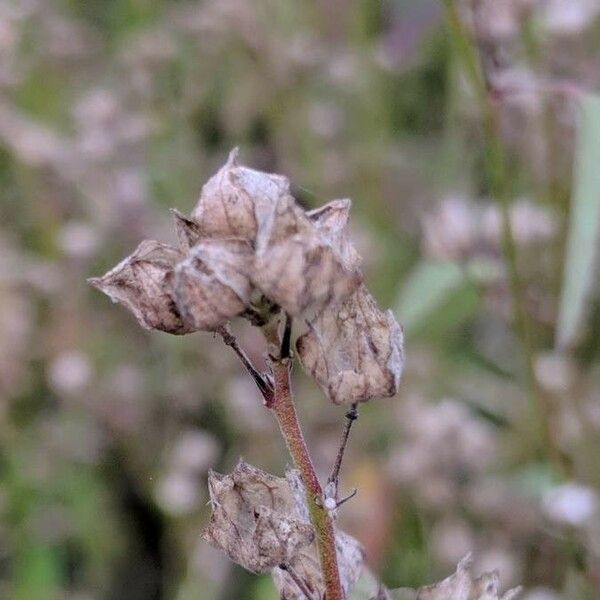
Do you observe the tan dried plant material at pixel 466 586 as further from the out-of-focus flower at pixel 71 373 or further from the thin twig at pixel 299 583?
the out-of-focus flower at pixel 71 373

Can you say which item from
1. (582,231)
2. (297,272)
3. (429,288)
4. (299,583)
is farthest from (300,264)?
(429,288)

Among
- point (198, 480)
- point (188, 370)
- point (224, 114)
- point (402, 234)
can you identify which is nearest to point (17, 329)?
point (188, 370)

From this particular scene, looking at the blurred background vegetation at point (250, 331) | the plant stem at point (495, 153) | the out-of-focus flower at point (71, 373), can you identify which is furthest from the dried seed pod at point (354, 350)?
the out-of-focus flower at point (71, 373)

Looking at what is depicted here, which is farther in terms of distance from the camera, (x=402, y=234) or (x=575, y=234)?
Result: (x=402, y=234)

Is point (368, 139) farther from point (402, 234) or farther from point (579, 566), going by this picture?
point (579, 566)

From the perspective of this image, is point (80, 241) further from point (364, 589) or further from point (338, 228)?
point (338, 228)

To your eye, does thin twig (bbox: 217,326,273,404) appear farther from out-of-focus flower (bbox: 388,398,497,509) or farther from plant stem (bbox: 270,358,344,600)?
out-of-focus flower (bbox: 388,398,497,509)

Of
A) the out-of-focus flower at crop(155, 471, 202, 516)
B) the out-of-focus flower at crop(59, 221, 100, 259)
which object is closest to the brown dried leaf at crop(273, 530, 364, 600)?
the out-of-focus flower at crop(155, 471, 202, 516)
